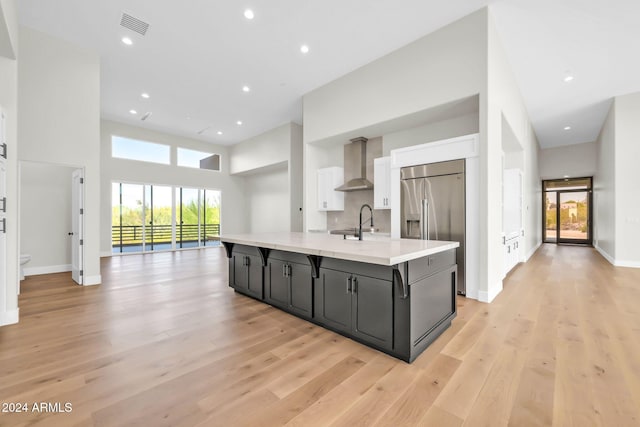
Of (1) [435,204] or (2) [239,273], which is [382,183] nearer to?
(1) [435,204]

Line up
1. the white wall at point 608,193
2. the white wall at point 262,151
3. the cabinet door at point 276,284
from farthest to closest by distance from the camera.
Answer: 1. the white wall at point 262,151
2. the white wall at point 608,193
3. the cabinet door at point 276,284

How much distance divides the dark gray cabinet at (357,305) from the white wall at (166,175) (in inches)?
316

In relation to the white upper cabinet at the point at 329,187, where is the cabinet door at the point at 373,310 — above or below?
below

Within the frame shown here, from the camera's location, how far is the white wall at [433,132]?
447cm

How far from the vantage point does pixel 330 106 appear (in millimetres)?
5562

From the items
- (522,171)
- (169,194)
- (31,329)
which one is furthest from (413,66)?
(169,194)

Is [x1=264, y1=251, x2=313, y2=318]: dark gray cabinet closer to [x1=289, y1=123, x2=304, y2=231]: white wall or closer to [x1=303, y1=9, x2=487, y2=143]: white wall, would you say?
[x1=303, y1=9, x2=487, y2=143]: white wall

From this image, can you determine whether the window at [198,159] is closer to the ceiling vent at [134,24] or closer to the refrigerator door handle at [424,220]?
the ceiling vent at [134,24]

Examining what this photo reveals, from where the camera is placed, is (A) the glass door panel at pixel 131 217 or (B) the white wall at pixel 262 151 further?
(B) the white wall at pixel 262 151

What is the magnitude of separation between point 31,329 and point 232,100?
219 inches

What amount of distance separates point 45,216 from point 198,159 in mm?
4977

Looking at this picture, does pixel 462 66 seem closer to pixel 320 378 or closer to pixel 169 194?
pixel 320 378

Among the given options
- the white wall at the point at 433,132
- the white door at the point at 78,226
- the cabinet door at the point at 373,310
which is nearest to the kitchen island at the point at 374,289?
the cabinet door at the point at 373,310

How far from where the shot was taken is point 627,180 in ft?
18.8
